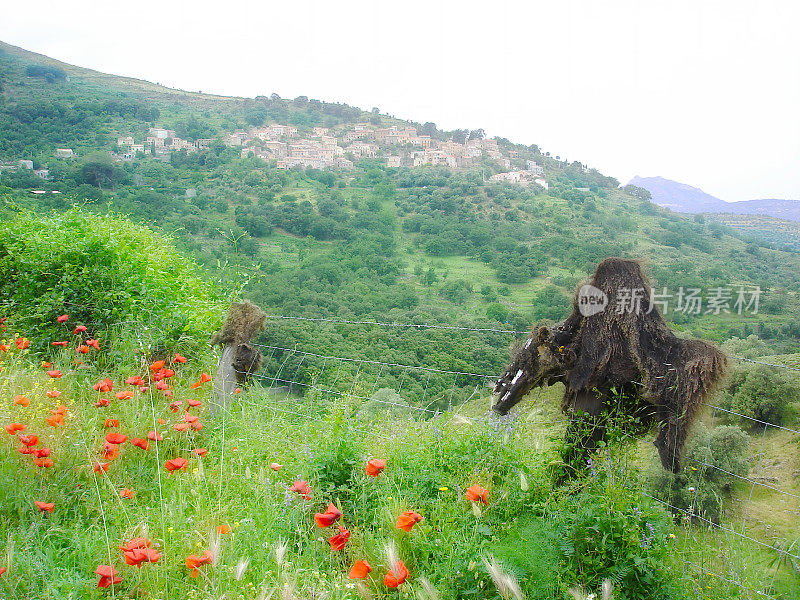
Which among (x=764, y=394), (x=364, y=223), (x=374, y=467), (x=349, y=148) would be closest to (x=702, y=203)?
(x=364, y=223)

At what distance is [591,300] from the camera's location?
292 cm

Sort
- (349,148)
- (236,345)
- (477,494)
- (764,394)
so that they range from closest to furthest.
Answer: (477,494)
(236,345)
(764,394)
(349,148)

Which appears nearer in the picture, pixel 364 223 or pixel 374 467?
pixel 374 467

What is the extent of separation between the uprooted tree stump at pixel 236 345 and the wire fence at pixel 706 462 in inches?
9.5

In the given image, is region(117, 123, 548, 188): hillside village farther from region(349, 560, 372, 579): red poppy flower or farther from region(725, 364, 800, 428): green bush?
region(349, 560, 372, 579): red poppy flower

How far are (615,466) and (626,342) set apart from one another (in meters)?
0.66

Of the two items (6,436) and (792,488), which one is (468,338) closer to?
(792,488)

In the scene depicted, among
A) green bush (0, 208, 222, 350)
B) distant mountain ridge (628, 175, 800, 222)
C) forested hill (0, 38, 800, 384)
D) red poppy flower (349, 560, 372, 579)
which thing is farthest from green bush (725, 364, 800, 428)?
distant mountain ridge (628, 175, 800, 222)

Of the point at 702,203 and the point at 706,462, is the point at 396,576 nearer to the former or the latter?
the point at 706,462

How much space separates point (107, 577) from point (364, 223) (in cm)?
2208

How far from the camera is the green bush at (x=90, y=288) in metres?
5.28

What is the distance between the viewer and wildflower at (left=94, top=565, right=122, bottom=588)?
191 centimetres

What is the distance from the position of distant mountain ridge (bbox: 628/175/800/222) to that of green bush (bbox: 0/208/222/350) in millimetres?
12388

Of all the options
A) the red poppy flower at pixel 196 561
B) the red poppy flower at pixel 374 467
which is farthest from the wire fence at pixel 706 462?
the red poppy flower at pixel 196 561
